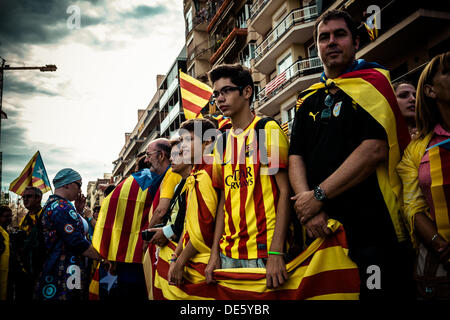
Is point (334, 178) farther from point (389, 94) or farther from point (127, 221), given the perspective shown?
point (127, 221)

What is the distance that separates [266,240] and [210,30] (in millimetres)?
30711

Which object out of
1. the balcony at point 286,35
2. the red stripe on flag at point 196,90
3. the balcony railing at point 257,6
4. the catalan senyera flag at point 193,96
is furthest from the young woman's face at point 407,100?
the balcony railing at point 257,6

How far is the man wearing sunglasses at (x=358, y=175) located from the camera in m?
1.93

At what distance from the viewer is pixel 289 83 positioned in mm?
19625

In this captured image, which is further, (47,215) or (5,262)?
(5,262)

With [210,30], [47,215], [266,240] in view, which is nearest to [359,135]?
[266,240]

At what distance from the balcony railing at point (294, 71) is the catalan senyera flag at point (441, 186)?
56.6 ft

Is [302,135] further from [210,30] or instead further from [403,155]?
[210,30]

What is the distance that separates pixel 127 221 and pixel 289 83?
1677 centimetres

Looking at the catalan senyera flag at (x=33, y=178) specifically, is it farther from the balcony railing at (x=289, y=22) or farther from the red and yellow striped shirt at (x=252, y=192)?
the balcony railing at (x=289, y=22)

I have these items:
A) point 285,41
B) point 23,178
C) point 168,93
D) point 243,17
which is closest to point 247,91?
point 23,178

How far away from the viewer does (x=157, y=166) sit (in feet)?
14.5
